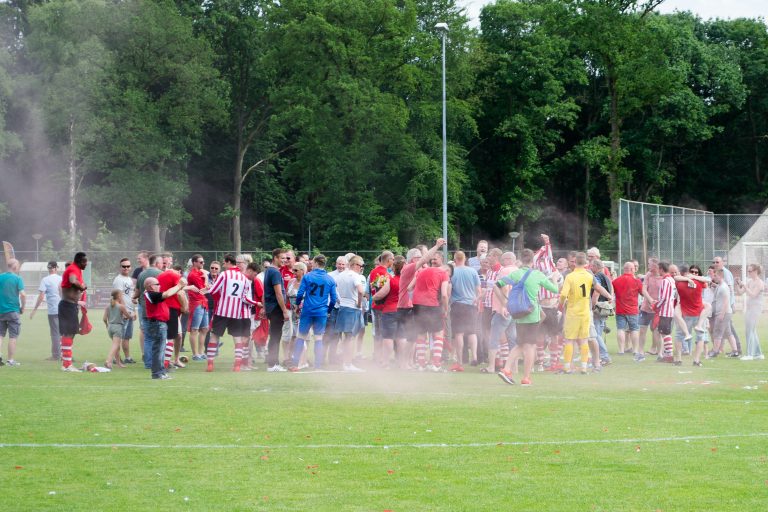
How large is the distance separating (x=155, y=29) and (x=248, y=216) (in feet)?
50.4

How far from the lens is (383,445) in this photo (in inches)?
388

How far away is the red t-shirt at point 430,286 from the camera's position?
17.3m

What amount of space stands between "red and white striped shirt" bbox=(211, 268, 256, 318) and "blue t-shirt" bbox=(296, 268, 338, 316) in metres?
0.92

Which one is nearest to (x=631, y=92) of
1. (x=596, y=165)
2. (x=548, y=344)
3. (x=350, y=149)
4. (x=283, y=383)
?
(x=596, y=165)

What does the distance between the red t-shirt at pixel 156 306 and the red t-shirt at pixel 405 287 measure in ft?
13.1

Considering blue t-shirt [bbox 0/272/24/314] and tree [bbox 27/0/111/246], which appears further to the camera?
tree [bbox 27/0/111/246]

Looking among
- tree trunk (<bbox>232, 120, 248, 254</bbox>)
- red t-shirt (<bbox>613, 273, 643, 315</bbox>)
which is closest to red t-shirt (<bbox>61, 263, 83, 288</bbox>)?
red t-shirt (<bbox>613, 273, 643, 315</bbox>)

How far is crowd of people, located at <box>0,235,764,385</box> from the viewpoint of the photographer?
16.6m

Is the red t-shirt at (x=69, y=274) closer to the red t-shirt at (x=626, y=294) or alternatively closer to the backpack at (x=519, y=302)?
the backpack at (x=519, y=302)

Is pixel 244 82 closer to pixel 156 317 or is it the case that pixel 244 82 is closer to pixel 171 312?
pixel 171 312

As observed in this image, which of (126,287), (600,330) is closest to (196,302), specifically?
(126,287)

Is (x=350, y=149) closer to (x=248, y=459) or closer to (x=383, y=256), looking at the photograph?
(x=383, y=256)

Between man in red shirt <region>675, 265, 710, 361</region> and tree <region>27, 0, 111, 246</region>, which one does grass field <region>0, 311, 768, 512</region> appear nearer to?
man in red shirt <region>675, 265, 710, 361</region>

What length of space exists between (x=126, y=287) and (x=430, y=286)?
5893 mm
